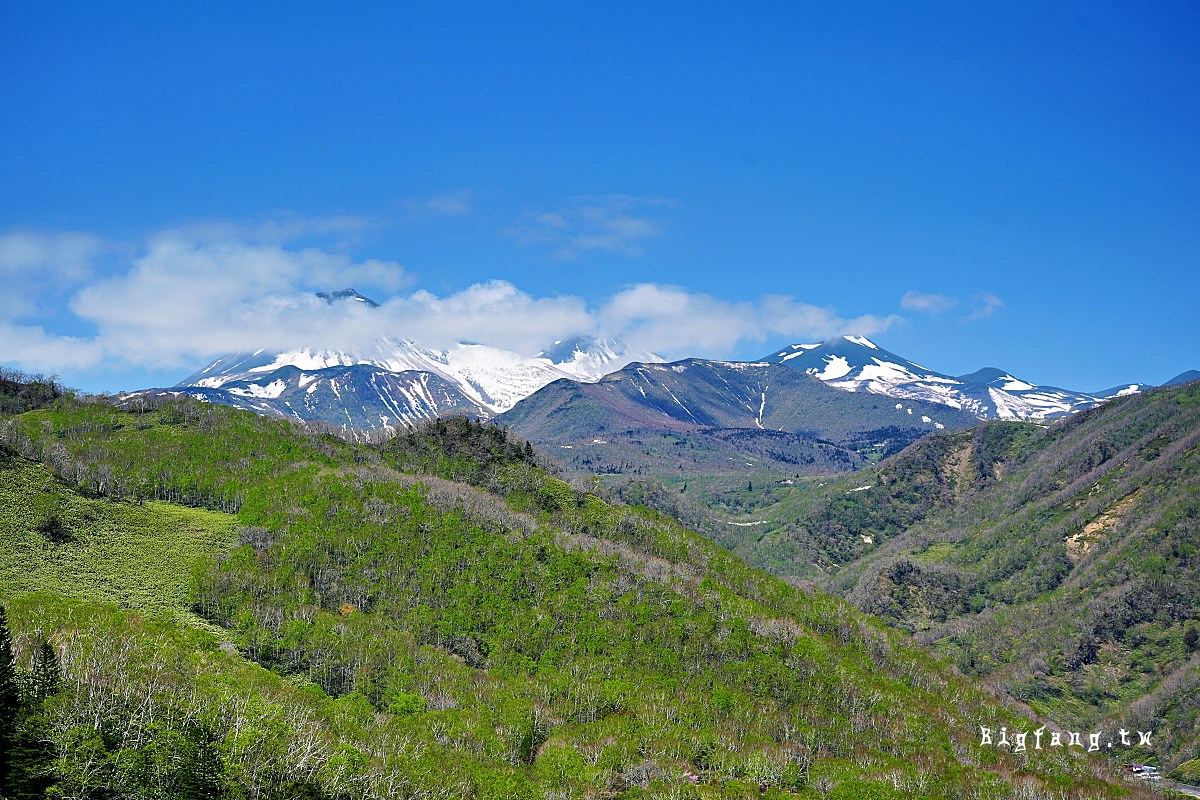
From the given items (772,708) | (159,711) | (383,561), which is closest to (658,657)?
(772,708)

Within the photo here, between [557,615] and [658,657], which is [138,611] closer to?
[557,615]

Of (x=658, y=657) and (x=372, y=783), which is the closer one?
(x=372, y=783)

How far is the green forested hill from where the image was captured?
7688cm

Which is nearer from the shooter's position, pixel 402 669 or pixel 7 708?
pixel 7 708

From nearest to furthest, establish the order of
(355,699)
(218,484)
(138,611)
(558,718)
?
(355,699), (138,611), (558,718), (218,484)

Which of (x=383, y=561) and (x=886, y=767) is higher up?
(x=383, y=561)

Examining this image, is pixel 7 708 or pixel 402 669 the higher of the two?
pixel 7 708

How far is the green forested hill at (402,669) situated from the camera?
76.9 m

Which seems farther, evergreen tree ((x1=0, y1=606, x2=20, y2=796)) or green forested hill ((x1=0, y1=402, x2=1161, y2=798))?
green forested hill ((x1=0, y1=402, x2=1161, y2=798))

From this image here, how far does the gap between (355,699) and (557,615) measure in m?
66.0

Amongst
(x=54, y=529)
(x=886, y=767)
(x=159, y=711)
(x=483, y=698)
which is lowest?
(x=886, y=767)

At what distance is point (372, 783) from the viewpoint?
264 feet

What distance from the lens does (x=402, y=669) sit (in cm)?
13138

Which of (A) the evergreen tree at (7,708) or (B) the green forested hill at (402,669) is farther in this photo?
(B) the green forested hill at (402,669)
